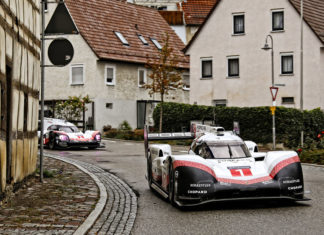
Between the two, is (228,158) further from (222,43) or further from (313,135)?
(222,43)

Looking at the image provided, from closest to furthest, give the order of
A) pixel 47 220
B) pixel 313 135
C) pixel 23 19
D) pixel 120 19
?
pixel 47 220, pixel 23 19, pixel 313 135, pixel 120 19

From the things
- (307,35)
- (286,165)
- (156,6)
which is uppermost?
(156,6)

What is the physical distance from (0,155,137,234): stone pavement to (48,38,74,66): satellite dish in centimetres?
257

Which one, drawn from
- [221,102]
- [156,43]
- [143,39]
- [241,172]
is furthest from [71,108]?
[241,172]

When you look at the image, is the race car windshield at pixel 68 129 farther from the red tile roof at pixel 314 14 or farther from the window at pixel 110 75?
the window at pixel 110 75

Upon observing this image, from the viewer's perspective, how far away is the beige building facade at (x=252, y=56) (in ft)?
124

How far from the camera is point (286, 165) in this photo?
1029 centimetres

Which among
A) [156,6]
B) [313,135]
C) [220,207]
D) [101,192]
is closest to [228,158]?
[220,207]

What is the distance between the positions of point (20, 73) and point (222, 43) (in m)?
29.7

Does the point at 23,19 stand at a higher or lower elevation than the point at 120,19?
lower

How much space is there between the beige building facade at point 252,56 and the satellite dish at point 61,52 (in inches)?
1000

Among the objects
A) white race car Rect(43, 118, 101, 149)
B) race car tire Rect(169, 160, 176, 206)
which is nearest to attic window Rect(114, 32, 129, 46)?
white race car Rect(43, 118, 101, 149)

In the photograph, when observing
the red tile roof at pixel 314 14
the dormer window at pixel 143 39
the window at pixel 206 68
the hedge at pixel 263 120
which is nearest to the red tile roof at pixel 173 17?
the dormer window at pixel 143 39

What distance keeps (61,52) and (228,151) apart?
469 cm
